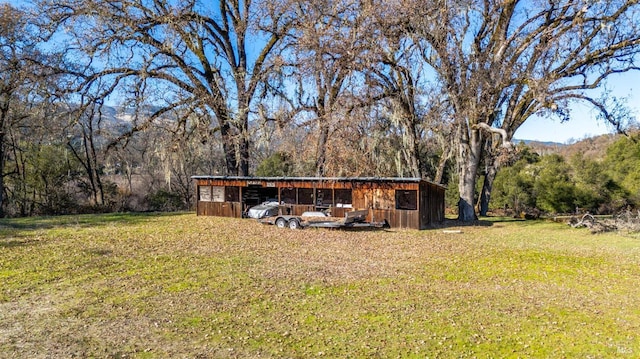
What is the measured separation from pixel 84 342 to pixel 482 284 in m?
7.11

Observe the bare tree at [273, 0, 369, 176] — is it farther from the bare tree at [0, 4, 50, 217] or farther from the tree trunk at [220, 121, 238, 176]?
the bare tree at [0, 4, 50, 217]

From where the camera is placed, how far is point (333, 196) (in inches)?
662

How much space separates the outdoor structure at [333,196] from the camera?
15680mm

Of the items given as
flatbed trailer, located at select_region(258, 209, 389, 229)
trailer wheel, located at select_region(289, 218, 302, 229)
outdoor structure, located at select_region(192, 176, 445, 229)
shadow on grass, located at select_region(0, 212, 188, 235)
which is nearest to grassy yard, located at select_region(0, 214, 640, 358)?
shadow on grass, located at select_region(0, 212, 188, 235)

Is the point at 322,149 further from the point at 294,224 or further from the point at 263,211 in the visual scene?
the point at 294,224

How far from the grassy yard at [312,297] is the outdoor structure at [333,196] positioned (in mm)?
2824

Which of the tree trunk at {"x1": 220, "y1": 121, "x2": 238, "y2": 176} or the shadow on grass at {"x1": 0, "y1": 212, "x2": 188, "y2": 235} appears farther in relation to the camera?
the tree trunk at {"x1": 220, "y1": 121, "x2": 238, "y2": 176}

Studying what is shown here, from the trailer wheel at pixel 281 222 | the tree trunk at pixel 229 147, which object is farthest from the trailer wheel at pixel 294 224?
the tree trunk at pixel 229 147

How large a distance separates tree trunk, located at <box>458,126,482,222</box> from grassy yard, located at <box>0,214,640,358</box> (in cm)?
638

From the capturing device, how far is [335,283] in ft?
26.7

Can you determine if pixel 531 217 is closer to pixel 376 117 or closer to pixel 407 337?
pixel 376 117

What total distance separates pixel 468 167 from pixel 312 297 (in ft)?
46.7

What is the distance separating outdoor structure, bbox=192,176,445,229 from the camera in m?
15.7

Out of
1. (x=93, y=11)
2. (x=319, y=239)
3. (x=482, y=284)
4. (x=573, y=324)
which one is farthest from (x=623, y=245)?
(x=93, y=11)
